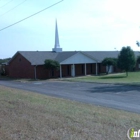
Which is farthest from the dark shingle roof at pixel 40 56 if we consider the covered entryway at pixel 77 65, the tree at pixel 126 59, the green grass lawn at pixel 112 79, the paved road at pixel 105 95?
the paved road at pixel 105 95

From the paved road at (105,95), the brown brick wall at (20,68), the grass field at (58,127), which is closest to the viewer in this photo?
the grass field at (58,127)

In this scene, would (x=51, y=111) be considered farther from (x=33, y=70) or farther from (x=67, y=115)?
(x=33, y=70)

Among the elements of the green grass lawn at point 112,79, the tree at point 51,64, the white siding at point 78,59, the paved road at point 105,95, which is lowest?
the green grass lawn at point 112,79

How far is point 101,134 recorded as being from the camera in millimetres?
5977

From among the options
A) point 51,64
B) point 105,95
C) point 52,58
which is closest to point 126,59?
point 52,58

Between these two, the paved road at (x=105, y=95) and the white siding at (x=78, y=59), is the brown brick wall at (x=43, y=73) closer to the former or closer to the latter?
the white siding at (x=78, y=59)

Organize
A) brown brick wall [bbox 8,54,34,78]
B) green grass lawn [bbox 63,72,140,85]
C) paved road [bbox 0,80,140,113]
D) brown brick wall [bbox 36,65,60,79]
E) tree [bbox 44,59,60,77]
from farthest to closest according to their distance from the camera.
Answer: brown brick wall [bbox 8,54,34,78], brown brick wall [bbox 36,65,60,79], tree [bbox 44,59,60,77], green grass lawn [bbox 63,72,140,85], paved road [bbox 0,80,140,113]

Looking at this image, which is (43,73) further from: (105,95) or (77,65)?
(105,95)

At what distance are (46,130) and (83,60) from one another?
40.1 meters

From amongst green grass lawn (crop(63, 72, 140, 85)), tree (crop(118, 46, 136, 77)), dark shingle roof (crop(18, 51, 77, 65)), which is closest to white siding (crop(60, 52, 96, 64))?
dark shingle roof (crop(18, 51, 77, 65))

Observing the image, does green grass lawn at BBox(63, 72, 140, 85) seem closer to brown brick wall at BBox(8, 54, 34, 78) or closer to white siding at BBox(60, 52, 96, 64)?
white siding at BBox(60, 52, 96, 64)

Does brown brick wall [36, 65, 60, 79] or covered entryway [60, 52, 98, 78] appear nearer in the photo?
brown brick wall [36, 65, 60, 79]

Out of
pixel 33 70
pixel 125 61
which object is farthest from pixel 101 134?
pixel 125 61

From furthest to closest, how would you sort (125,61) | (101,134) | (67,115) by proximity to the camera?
(125,61)
(67,115)
(101,134)
